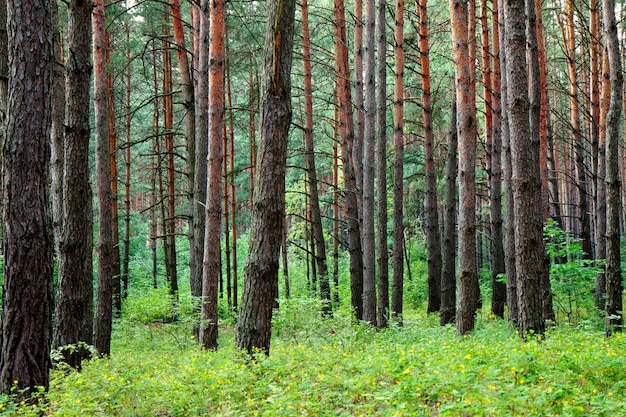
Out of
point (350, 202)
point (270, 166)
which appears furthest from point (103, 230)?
point (350, 202)

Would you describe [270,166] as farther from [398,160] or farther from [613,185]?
[398,160]

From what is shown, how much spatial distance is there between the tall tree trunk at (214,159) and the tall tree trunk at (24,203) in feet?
14.3

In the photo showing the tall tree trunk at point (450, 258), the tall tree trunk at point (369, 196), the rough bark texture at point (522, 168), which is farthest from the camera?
the tall tree trunk at point (450, 258)

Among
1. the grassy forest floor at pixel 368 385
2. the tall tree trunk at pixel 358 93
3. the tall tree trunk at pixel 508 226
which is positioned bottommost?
the grassy forest floor at pixel 368 385

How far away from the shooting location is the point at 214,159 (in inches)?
386

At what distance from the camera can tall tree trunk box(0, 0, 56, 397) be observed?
17.6ft

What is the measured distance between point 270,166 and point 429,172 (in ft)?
29.3

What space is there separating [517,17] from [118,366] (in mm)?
7251

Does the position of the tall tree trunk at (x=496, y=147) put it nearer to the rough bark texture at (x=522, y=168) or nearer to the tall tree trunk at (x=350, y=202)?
the tall tree trunk at (x=350, y=202)

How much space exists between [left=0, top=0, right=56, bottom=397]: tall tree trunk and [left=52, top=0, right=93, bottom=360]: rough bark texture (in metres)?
1.72

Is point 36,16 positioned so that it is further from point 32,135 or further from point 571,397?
point 571,397

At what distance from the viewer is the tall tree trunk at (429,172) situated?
14.0 meters

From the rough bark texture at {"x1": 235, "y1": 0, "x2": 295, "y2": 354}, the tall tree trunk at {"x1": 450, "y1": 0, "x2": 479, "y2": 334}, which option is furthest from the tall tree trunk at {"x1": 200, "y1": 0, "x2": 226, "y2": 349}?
the tall tree trunk at {"x1": 450, "y1": 0, "x2": 479, "y2": 334}

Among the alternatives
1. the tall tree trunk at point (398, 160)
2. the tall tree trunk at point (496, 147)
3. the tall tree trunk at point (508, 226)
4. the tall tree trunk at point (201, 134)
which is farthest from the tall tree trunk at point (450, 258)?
the tall tree trunk at point (201, 134)
